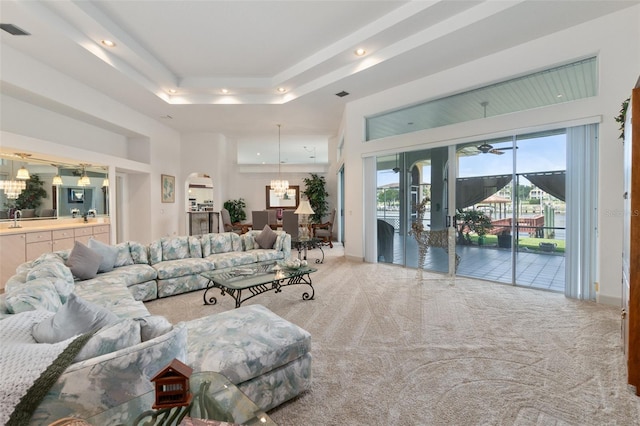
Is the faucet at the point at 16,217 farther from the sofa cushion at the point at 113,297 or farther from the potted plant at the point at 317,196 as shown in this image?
the potted plant at the point at 317,196

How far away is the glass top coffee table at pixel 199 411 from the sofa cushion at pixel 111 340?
27 centimetres

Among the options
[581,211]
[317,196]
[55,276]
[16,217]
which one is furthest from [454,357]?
[317,196]

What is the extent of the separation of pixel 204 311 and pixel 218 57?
13.4ft

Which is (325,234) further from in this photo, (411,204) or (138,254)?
(138,254)

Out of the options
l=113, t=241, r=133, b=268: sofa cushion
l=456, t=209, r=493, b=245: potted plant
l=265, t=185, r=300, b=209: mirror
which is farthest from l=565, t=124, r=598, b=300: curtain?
l=265, t=185, r=300, b=209: mirror

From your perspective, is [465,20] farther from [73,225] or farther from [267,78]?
[73,225]

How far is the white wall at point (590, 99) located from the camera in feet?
10.9

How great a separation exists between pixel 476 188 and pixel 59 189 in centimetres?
754

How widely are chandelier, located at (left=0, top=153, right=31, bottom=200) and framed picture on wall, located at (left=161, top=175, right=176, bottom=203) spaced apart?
2982mm

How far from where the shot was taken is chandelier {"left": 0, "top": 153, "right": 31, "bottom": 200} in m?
4.66

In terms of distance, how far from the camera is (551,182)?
4.01 metres

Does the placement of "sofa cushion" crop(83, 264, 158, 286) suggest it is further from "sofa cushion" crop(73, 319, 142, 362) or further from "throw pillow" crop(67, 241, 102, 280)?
"sofa cushion" crop(73, 319, 142, 362)

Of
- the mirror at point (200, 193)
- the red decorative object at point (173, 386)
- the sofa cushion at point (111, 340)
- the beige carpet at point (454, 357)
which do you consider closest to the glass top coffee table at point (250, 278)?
the beige carpet at point (454, 357)

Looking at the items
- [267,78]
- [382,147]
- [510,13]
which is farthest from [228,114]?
[510,13]
